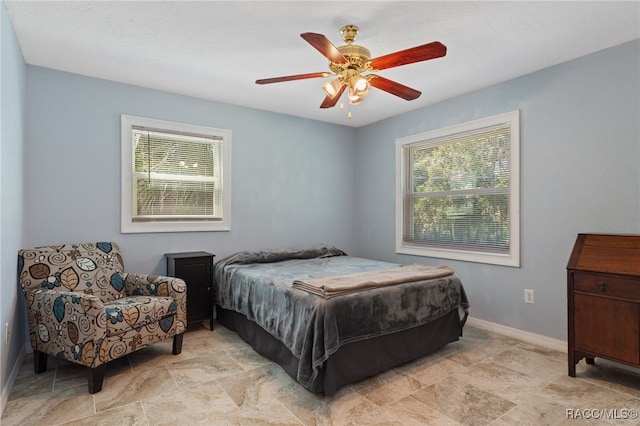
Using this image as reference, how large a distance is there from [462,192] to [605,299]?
1.71 meters

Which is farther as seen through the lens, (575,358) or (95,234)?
(95,234)

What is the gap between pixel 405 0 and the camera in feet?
6.79

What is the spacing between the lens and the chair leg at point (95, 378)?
7.34ft

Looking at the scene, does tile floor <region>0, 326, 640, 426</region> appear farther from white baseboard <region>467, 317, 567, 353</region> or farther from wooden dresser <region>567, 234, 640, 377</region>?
wooden dresser <region>567, 234, 640, 377</region>

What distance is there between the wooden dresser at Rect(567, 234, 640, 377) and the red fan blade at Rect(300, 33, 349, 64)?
2166 mm

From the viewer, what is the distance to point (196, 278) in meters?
3.41

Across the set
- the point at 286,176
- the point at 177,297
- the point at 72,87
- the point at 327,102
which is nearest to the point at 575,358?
the point at 327,102

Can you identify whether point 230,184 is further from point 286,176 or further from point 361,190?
point 361,190

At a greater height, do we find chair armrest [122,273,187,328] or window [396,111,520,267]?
window [396,111,520,267]

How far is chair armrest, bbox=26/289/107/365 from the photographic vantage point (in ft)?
7.32

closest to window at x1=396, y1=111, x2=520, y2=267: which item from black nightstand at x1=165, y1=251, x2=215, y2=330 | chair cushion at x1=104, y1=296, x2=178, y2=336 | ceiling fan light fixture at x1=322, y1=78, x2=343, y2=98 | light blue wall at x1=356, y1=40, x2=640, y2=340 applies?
light blue wall at x1=356, y1=40, x2=640, y2=340

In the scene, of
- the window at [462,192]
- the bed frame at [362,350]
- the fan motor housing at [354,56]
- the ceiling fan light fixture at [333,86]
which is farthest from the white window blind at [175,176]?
the window at [462,192]

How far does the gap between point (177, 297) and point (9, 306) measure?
1.05 m

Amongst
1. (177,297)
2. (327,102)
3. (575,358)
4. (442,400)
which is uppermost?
(327,102)
